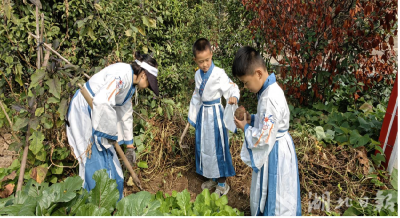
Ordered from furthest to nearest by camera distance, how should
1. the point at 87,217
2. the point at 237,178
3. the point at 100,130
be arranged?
1. the point at 237,178
2. the point at 100,130
3. the point at 87,217

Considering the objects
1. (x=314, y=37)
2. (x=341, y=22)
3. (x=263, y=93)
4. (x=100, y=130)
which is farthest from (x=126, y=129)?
(x=341, y=22)

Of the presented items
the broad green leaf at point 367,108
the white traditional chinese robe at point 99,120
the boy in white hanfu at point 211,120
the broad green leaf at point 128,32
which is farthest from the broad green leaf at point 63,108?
the broad green leaf at point 367,108

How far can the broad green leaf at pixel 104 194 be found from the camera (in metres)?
1.69

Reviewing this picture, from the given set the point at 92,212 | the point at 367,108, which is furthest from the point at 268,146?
the point at 367,108

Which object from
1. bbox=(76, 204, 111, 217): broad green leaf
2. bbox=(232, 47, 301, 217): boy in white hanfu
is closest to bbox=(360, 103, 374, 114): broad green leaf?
bbox=(232, 47, 301, 217): boy in white hanfu

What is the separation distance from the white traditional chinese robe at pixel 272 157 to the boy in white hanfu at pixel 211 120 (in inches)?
32.1

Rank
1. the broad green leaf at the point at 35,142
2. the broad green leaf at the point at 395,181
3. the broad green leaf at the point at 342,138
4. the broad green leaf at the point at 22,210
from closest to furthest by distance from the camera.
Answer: the broad green leaf at the point at 22,210 < the broad green leaf at the point at 395,181 < the broad green leaf at the point at 35,142 < the broad green leaf at the point at 342,138

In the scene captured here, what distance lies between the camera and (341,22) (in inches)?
138

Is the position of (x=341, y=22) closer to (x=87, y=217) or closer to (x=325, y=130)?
(x=325, y=130)

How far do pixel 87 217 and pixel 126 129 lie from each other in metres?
1.22

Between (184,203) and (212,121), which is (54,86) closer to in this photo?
(184,203)

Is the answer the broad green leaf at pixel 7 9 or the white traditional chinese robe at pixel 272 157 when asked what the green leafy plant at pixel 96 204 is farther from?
the broad green leaf at pixel 7 9

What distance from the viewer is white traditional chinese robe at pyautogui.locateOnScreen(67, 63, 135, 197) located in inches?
76.6

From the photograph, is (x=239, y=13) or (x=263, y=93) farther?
(x=239, y=13)
